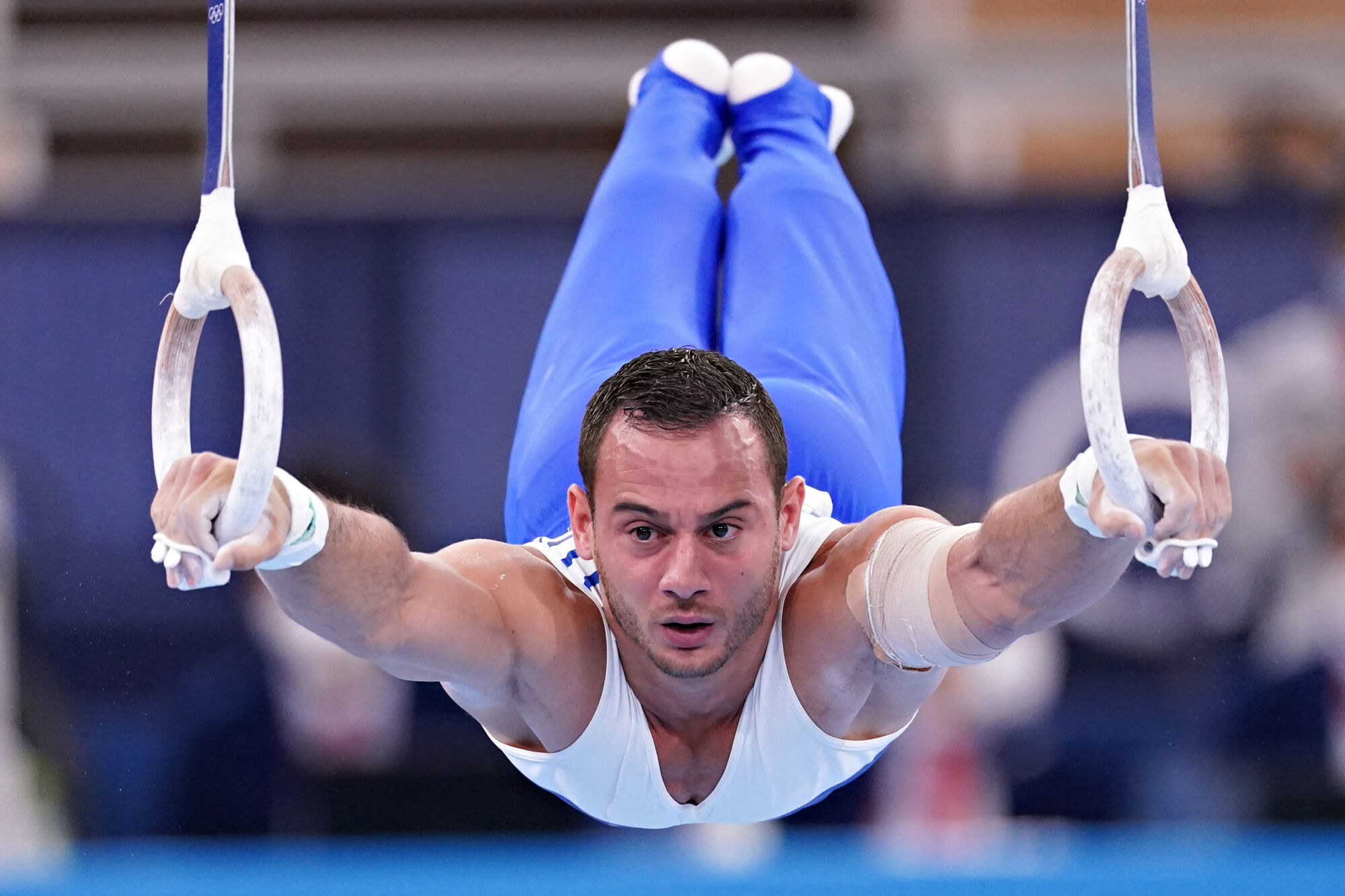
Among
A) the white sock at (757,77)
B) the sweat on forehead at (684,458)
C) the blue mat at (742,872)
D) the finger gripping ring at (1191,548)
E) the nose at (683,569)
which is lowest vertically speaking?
the blue mat at (742,872)

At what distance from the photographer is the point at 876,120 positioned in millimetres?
6145

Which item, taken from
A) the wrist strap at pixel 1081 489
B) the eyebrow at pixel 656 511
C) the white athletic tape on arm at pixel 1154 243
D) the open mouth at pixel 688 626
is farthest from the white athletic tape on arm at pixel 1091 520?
the open mouth at pixel 688 626

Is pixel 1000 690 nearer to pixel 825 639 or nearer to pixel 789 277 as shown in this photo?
pixel 789 277

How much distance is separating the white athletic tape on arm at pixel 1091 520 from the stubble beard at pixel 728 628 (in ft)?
1.98

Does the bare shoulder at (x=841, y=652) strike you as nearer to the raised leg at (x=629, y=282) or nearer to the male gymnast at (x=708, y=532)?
the male gymnast at (x=708, y=532)

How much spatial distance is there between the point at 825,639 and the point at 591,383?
81 centimetres

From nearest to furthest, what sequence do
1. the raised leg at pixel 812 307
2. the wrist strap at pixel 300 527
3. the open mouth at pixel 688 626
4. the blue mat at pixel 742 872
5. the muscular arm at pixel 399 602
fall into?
the wrist strap at pixel 300 527
the muscular arm at pixel 399 602
the open mouth at pixel 688 626
the raised leg at pixel 812 307
the blue mat at pixel 742 872

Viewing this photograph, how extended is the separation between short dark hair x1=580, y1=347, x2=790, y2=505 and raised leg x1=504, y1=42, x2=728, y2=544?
62 cm

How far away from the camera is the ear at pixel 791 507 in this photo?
2.49m

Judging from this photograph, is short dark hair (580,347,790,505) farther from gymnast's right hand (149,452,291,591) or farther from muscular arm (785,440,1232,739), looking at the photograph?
gymnast's right hand (149,452,291,591)

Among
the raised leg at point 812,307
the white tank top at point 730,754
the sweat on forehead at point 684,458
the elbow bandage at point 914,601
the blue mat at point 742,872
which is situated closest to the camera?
the elbow bandage at point 914,601

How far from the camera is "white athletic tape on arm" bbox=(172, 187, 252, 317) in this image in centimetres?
194

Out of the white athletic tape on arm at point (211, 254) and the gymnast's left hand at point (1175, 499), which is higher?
the white athletic tape on arm at point (211, 254)

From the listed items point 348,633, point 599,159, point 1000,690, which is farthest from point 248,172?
point 348,633
